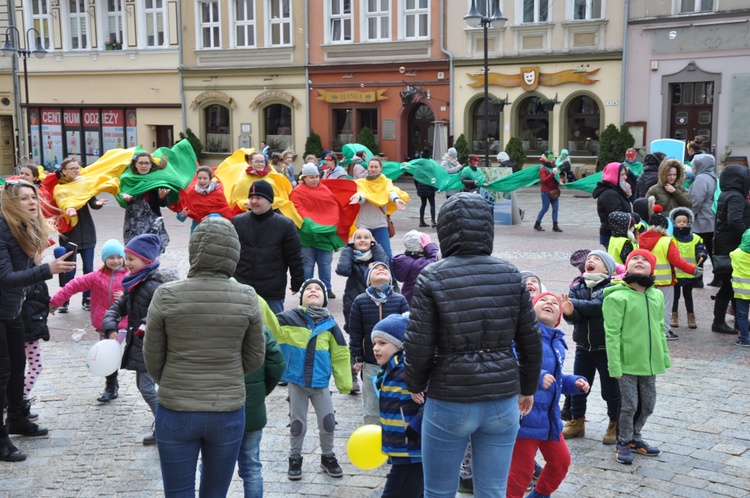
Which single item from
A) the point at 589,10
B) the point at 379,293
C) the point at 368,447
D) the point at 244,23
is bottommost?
the point at 368,447

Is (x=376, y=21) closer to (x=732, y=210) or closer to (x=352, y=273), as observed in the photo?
(x=732, y=210)

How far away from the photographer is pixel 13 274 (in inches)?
228

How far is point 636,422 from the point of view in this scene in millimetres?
6266

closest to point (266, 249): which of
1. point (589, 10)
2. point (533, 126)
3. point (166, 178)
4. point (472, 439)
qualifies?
point (166, 178)

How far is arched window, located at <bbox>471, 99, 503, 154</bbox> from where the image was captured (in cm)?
3130

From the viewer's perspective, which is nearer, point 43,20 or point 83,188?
point 83,188

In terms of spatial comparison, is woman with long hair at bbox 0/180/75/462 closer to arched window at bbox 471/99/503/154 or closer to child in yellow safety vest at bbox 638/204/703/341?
child in yellow safety vest at bbox 638/204/703/341

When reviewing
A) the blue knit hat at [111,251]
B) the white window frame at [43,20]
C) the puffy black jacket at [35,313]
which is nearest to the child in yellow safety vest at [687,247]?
the blue knit hat at [111,251]

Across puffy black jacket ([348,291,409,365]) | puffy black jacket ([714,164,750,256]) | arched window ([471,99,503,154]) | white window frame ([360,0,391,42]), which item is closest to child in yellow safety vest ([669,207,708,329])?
puffy black jacket ([714,164,750,256])

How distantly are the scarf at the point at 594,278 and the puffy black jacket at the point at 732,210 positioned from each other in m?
4.07

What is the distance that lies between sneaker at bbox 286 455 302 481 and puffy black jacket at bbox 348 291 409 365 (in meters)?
0.85

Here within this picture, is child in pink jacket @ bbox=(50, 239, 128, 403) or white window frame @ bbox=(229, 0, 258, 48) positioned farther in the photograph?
white window frame @ bbox=(229, 0, 258, 48)

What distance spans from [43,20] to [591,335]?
3839 centimetres

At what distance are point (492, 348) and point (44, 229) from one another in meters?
3.65
